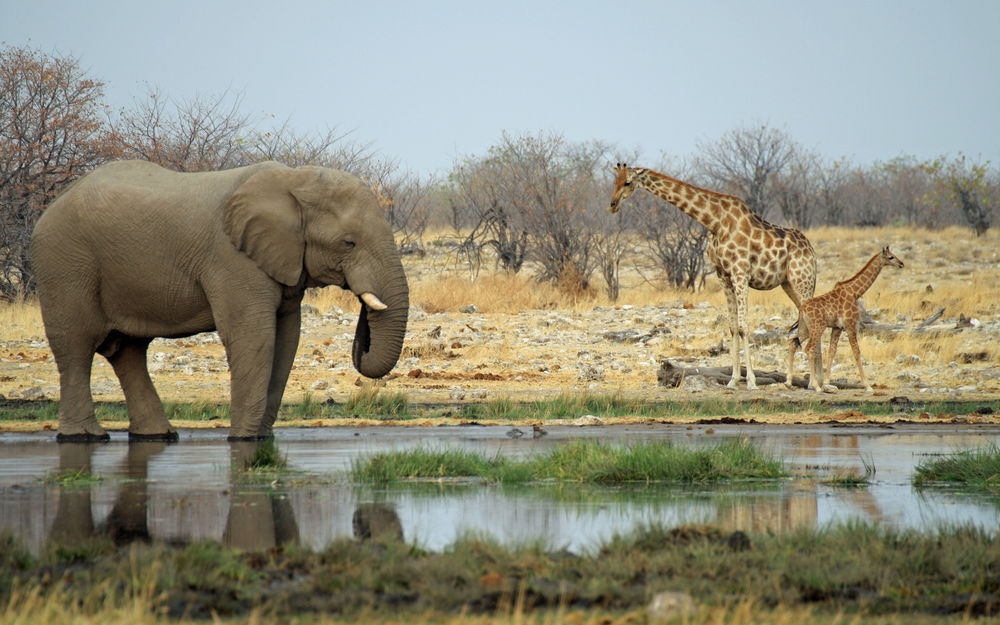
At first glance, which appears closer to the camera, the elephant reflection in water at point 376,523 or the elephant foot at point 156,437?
the elephant reflection in water at point 376,523

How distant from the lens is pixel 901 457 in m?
11.8

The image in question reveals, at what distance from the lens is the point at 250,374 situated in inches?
498

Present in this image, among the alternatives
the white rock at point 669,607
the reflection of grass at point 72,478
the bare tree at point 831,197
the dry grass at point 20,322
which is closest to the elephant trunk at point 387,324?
the reflection of grass at point 72,478

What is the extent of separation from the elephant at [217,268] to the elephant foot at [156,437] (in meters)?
0.02

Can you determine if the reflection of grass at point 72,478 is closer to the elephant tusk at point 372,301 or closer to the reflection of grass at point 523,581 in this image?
the reflection of grass at point 523,581

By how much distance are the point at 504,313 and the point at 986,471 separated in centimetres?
1866

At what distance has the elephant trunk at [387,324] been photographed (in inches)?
511

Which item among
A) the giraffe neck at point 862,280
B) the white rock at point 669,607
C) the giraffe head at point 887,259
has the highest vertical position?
the giraffe head at point 887,259

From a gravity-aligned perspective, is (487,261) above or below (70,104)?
below

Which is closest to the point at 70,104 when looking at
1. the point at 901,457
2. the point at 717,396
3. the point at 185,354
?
the point at 185,354

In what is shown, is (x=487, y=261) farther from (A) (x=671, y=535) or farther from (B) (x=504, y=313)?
(A) (x=671, y=535)

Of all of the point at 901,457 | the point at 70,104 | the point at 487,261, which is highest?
the point at 70,104

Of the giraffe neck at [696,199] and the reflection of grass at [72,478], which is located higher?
the giraffe neck at [696,199]

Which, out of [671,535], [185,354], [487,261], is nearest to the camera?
[671,535]
